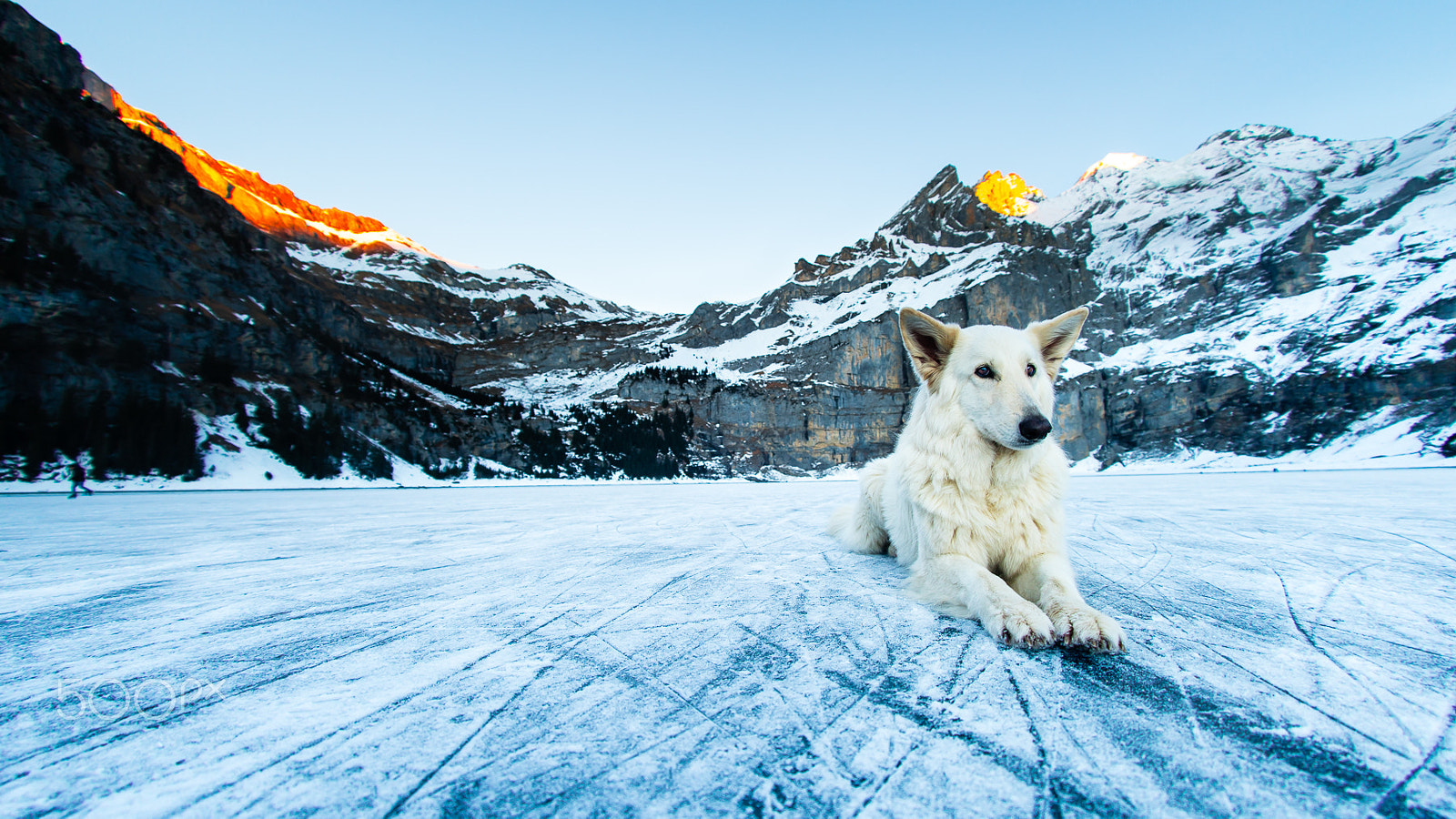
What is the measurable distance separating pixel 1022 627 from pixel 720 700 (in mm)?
993

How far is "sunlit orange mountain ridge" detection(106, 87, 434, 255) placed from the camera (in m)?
126

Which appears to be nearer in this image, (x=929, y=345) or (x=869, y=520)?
(x=929, y=345)

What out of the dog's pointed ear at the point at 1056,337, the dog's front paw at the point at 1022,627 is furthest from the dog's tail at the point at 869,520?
the dog's front paw at the point at 1022,627

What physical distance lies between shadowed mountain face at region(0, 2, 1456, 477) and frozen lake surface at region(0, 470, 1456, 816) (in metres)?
49.7

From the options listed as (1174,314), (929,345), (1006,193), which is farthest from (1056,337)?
(1006,193)

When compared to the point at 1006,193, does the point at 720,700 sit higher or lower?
lower

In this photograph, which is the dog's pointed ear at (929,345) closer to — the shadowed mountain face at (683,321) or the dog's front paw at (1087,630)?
the dog's front paw at (1087,630)

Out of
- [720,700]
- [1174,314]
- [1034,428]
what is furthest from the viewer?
[1174,314]

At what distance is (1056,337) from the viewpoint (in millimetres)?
2641

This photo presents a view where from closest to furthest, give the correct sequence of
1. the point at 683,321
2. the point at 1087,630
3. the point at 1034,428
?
1. the point at 1087,630
2. the point at 1034,428
3. the point at 683,321

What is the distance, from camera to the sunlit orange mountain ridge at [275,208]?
125812 mm

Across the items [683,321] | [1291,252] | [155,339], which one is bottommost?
[155,339]

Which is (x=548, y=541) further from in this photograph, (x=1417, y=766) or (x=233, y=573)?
(x=1417, y=766)

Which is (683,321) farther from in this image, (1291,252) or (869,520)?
(869,520)
